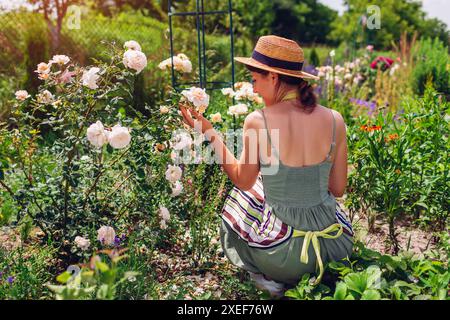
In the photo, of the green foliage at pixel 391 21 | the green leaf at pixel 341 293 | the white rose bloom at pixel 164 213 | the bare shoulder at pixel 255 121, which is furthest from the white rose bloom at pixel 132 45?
the green foliage at pixel 391 21

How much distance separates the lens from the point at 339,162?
96.3 inches

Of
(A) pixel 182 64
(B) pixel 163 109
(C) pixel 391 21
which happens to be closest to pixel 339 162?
(B) pixel 163 109

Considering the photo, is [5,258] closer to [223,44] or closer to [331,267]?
[331,267]

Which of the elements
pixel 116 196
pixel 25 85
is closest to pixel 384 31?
pixel 25 85

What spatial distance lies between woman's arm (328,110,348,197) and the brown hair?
0.15 m

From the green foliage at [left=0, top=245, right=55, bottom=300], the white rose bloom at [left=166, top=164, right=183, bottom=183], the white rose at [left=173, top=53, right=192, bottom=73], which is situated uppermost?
the white rose at [left=173, top=53, right=192, bottom=73]

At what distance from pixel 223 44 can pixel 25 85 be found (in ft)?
21.7

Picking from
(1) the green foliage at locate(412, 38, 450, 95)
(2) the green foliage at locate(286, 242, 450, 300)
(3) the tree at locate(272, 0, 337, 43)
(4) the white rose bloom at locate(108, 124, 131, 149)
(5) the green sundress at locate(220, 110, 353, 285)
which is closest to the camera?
(2) the green foliage at locate(286, 242, 450, 300)

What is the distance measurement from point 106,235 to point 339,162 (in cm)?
112

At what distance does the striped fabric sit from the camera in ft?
7.64

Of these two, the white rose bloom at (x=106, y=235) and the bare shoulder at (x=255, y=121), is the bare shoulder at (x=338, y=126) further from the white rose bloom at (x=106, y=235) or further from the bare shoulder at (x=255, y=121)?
the white rose bloom at (x=106, y=235)

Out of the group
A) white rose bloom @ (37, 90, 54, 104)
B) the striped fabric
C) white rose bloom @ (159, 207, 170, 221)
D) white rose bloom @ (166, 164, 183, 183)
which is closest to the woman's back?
the striped fabric

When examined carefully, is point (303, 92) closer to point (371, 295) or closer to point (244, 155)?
point (244, 155)

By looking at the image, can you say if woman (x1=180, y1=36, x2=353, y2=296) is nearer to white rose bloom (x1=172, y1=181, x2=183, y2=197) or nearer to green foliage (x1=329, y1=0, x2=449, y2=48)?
white rose bloom (x1=172, y1=181, x2=183, y2=197)
